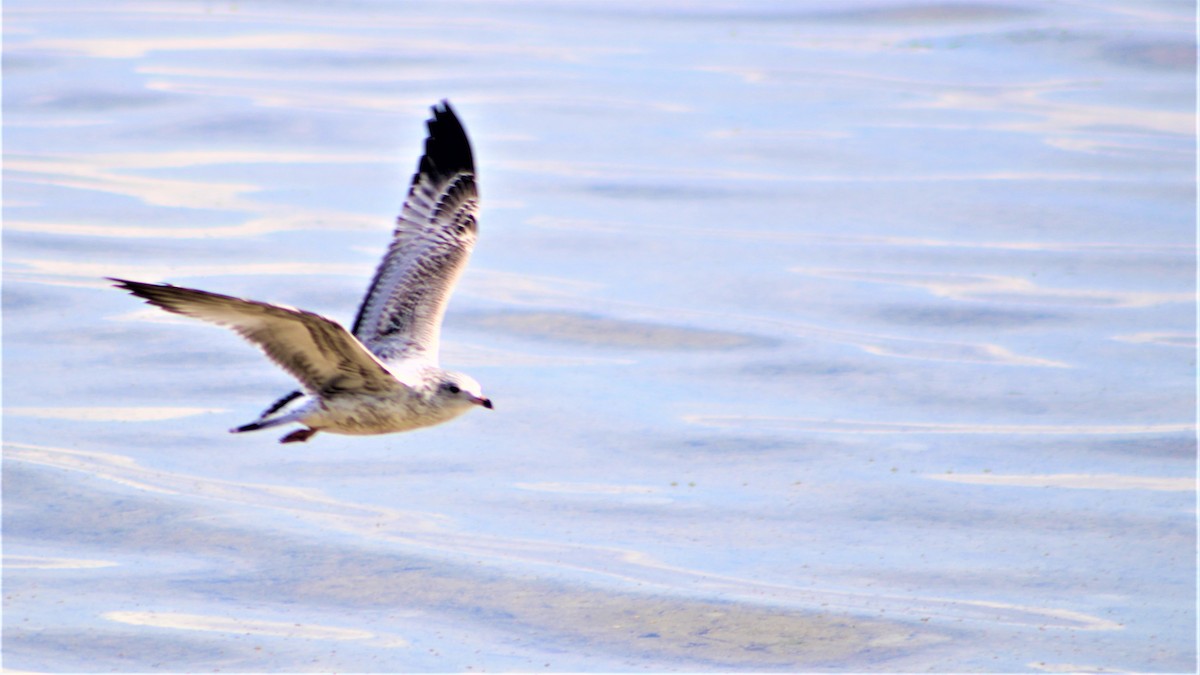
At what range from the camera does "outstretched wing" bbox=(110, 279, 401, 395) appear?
5211 millimetres

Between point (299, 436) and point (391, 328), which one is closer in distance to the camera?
point (299, 436)

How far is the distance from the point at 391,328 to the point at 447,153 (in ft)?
4.54

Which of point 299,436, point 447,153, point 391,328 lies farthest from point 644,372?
point 299,436

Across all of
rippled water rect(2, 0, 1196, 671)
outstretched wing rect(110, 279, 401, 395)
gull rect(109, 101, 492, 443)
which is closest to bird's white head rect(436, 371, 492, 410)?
gull rect(109, 101, 492, 443)

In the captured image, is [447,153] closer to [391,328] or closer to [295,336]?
[391,328]

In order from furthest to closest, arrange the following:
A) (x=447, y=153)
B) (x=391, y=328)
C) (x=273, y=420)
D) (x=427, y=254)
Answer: (x=447, y=153) < (x=427, y=254) < (x=391, y=328) < (x=273, y=420)

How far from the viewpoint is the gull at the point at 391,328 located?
5422mm

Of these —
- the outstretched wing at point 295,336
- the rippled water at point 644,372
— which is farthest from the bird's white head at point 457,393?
the rippled water at point 644,372

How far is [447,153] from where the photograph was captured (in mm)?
7941

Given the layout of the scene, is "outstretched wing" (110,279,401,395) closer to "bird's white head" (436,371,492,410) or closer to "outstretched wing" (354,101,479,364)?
"bird's white head" (436,371,492,410)

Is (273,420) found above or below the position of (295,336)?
below

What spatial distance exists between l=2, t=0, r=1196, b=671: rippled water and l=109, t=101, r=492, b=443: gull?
1.59 m

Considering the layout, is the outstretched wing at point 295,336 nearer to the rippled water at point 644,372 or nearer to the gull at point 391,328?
the gull at point 391,328

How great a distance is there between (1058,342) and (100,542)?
6724 mm
